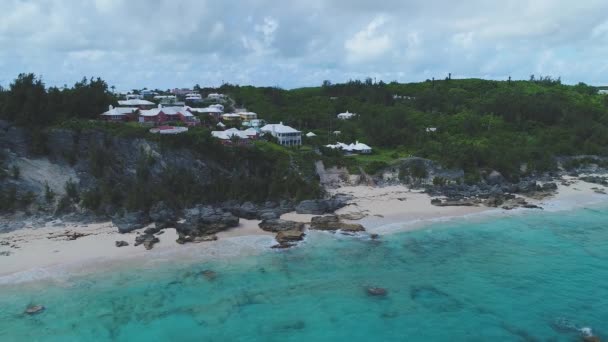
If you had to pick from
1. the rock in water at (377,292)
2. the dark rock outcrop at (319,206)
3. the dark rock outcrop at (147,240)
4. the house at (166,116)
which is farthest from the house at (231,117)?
the rock in water at (377,292)

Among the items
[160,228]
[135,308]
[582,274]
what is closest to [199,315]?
[135,308]

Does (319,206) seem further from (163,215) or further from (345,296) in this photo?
(345,296)

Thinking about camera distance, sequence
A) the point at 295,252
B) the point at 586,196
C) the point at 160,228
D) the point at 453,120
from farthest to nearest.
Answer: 1. the point at 453,120
2. the point at 586,196
3. the point at 160,228
4. the point at 295,252

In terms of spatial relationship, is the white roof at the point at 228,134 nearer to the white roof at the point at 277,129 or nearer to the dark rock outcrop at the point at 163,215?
the white roof at the point at 277,129

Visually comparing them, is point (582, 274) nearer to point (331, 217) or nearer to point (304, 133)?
point (331, 217)

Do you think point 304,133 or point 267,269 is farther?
point 304,133

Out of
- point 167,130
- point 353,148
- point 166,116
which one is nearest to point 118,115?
point 166,116

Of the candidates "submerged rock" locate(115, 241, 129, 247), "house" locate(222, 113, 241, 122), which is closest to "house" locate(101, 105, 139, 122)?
"house" locate(222, 113, 241, 122)
